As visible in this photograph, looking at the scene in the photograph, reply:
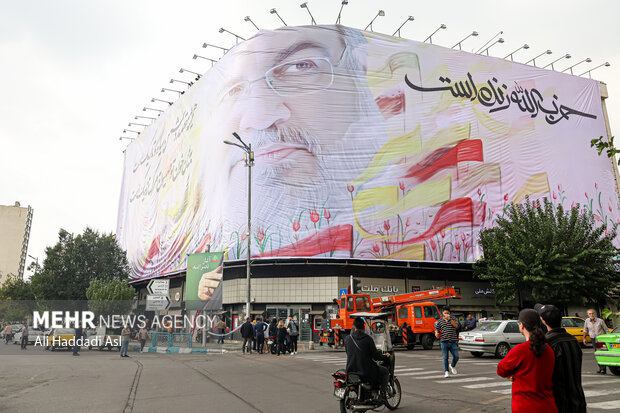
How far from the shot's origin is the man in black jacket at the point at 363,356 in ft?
23.1

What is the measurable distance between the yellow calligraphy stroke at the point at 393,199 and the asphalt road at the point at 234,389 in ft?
63.9

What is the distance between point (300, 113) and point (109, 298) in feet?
68.3


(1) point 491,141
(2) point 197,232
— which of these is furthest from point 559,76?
(2) point 197,232

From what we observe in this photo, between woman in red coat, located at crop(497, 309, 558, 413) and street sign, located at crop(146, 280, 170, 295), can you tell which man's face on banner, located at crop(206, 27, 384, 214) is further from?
woman in red coat, located at crop(497, 309, 558, 413)

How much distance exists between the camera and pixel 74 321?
2759 cm

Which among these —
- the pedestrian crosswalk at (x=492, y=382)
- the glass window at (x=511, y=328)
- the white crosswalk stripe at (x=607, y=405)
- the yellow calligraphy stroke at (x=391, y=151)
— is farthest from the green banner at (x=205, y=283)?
the white crosswalk stripe at (x=607, y=405)

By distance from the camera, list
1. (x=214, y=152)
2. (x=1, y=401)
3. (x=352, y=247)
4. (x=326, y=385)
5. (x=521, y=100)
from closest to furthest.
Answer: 1. (x=1, y=401)
2. (x=326, y=385)
3. (x=352, y=247)
4. (x=214, y=152)
5. (x=521, y=100)

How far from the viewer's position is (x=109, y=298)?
37.4 m

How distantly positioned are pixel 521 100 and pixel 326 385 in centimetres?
3826

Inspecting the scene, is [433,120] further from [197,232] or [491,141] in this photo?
[197,232]

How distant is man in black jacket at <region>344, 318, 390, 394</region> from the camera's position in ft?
23.1

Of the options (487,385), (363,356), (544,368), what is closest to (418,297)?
(487,385)

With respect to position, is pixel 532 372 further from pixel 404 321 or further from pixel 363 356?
pixel 404 321

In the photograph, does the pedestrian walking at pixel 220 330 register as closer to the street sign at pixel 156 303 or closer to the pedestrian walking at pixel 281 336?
the street sign at pixel 156 303
